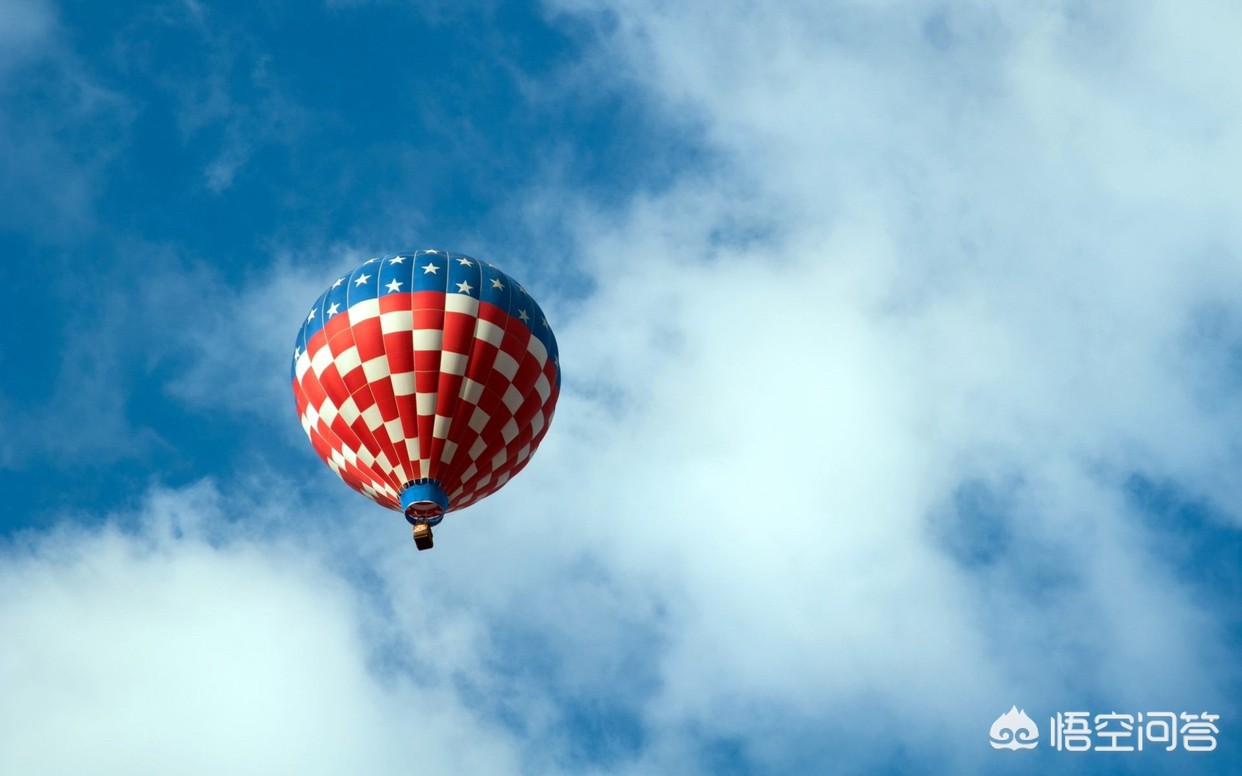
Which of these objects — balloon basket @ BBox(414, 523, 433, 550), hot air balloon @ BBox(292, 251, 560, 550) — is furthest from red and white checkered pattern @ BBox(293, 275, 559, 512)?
balloon basket @ BBox(414, 523, 433, 550)

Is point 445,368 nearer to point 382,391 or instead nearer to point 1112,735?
point 382,391

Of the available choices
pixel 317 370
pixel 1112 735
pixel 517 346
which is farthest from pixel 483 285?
pixel 1112 735

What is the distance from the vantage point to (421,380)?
120ft

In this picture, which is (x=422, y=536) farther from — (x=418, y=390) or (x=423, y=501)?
(x=418, y=390)

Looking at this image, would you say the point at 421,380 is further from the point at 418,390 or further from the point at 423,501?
the point at 423,501

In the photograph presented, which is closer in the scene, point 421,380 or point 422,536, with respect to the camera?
point 421,380

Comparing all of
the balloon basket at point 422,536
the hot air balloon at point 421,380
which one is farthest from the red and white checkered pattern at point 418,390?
the balloon basket at point 422,536

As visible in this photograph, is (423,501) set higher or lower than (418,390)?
lower

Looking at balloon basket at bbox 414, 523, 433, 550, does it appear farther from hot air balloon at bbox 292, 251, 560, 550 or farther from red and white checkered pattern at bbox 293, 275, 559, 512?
red and white checkered pattern at bbox 293, 275, 559, 512

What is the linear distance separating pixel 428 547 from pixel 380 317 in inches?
193

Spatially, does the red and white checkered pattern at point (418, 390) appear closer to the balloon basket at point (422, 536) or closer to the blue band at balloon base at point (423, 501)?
the blue band at balloon base at point (423, 501)

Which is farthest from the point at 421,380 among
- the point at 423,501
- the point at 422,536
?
the point at 422,536

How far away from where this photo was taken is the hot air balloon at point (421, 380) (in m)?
36.8

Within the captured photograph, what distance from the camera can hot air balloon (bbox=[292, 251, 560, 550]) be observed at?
36.8m
